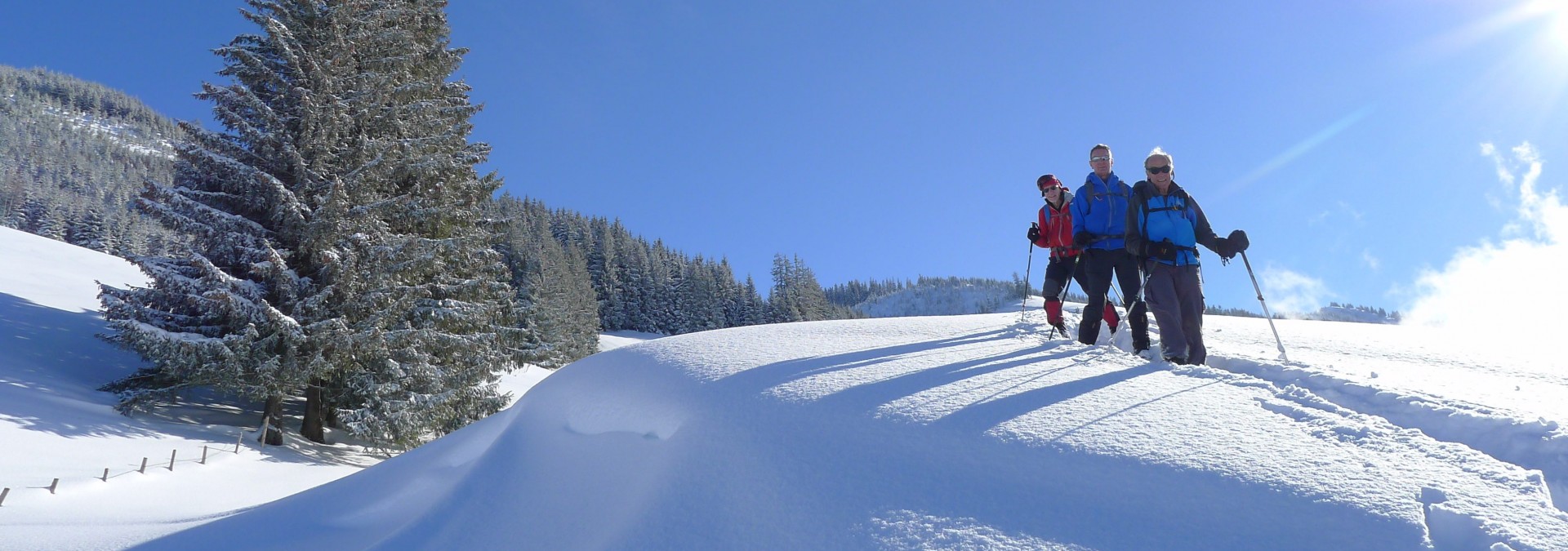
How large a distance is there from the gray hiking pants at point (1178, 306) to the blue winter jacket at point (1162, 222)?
102mm

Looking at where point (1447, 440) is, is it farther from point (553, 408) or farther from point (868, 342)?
point (553, 408)

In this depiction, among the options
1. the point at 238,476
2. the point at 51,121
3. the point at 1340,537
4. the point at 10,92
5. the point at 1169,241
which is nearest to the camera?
the point at 1340,537

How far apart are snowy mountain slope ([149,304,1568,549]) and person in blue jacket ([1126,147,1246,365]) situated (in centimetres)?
47

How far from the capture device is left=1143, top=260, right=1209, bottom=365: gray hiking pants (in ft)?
18.2

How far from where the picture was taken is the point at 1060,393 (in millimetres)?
3779

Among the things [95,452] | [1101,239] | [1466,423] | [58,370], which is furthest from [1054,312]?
[58,370]

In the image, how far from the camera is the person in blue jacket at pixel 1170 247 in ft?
18.6

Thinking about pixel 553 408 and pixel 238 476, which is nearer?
pixel 553 408

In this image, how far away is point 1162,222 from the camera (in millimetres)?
5875

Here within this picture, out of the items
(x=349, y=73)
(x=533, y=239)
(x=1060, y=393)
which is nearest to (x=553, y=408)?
(x=1060, y=393)

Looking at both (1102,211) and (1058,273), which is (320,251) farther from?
(1102,211)

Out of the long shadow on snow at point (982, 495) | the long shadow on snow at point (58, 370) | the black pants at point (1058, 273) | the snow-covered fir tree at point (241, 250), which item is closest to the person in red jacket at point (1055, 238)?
the black pants at point (1058, 273)

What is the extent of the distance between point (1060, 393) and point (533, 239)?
68.3 m

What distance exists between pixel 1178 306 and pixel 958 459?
12.1ft
